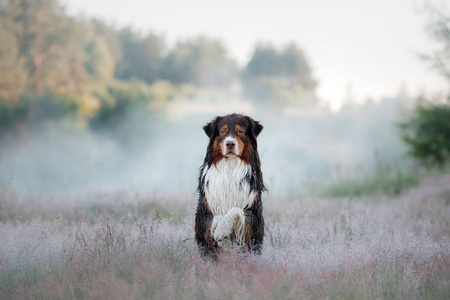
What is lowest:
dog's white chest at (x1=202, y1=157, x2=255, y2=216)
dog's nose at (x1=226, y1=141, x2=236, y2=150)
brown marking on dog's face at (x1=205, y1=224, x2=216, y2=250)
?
brown marking on dog's face at (x1=205, y1=224, x2=216, y2=250)

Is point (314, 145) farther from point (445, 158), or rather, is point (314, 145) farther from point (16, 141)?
point (16, 141)

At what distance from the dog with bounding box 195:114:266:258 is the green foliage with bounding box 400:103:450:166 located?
14.8 m

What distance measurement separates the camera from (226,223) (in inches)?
187

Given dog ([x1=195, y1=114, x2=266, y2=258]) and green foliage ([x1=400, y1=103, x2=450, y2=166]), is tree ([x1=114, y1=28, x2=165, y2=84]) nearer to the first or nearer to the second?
green foliage ([x1=400, y1=103, x2=450, y2=166])

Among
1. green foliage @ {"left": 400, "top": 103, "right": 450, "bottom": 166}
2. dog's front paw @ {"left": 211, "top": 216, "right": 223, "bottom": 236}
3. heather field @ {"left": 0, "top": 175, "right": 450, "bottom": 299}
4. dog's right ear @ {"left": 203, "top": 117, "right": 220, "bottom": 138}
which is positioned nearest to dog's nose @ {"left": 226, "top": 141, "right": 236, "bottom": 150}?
dog's right ear @ {"left": 203, "top": 117, "right": 220, "bottom": 138}

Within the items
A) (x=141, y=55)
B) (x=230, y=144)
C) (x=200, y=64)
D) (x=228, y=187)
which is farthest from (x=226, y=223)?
(x=200, y=64)

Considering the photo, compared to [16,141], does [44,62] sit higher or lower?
higher

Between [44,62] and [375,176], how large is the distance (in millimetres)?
16179

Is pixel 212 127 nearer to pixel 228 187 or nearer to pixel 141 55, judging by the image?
pixel 228 187

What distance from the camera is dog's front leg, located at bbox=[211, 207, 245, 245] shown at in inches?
187

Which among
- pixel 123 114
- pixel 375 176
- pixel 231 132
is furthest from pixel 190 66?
pixel 231 132

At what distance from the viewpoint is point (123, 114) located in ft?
77.9

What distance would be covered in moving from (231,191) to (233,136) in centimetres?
59

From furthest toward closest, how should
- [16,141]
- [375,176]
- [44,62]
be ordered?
1. [44,62]
2. [16,141]
3. [375,176]
